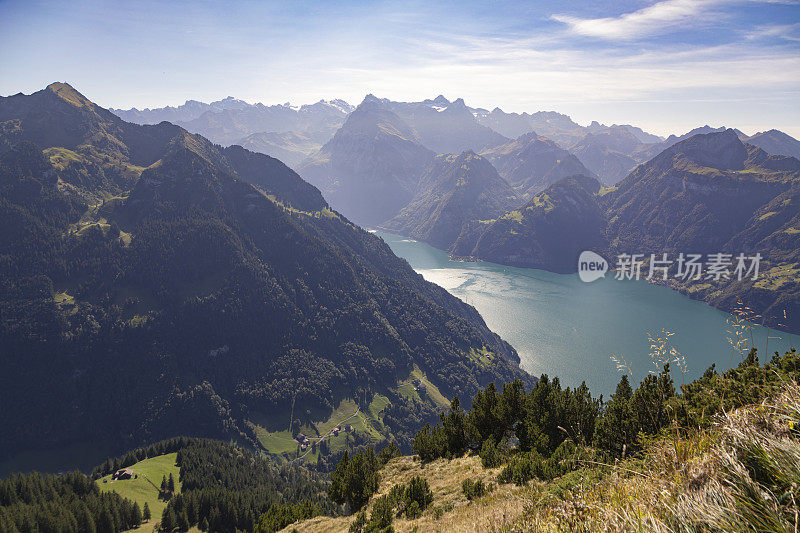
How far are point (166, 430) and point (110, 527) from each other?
114217 mm

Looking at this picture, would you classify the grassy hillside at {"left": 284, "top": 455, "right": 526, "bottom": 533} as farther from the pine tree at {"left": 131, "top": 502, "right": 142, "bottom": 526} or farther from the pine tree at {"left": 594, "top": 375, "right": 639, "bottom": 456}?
the pine tree at {"left": 131, "top": 502, "right": 142, "bottom": 526}

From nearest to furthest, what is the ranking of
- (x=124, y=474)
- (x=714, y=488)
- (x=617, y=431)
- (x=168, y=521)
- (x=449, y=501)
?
(x=714, y=488), (x=617, y=431), (x=449, y=501), (x=168, y=521), (x=124, y=474)

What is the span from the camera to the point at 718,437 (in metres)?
8.49

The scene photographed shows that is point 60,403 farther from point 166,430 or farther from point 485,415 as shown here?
point 485,415

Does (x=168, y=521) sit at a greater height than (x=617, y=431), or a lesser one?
lesser

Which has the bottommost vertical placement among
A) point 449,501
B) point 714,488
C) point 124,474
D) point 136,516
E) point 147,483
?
point 147,483

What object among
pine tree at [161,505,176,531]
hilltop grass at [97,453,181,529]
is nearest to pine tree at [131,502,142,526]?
hilltop grass at [97,453,181,529]

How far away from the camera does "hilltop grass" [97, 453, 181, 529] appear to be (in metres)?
96.1

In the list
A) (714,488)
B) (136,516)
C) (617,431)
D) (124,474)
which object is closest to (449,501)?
(617,431)

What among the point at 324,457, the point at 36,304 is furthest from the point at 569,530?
the point at 36,304

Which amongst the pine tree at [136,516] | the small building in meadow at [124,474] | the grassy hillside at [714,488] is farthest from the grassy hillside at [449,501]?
the small building in meadow at [124,474]

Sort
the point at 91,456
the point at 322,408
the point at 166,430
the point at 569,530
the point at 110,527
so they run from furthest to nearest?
the point at 322,408 → the point at 166,430 → the point at 91,456 → the point at 110,527 → the point at 569,530

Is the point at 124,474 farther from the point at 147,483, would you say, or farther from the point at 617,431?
the point at 617,431

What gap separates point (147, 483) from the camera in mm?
103750
